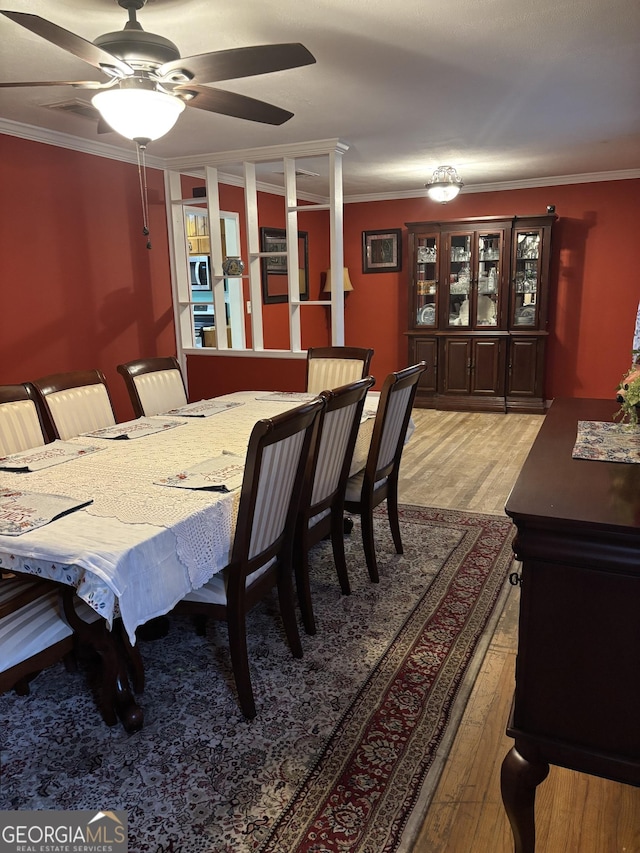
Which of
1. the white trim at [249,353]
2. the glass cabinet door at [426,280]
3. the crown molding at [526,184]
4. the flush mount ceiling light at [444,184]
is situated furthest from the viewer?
the glass cabinet door at [426,280]

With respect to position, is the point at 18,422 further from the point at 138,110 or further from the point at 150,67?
the point at 150,67

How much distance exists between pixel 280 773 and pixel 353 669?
1.82ft

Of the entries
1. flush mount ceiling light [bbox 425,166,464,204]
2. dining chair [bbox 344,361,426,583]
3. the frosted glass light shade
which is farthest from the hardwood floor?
flush mount ceiling light [bbox 425,166,464,204]

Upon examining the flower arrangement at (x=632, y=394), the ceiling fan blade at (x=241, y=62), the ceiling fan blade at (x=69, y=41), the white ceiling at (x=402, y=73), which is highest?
the white ceiling at (x=402, y=73)

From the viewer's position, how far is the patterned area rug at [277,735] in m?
1.61

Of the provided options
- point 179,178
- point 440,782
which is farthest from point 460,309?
point 440,782

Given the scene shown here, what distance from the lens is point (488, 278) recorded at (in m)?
6.71

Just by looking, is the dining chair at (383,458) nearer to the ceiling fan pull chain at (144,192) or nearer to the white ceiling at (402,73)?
the white ceiling at (402,73)

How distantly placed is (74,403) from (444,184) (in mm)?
3641

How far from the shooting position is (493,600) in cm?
275

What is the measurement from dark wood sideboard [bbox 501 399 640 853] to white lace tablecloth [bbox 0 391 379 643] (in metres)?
0.92

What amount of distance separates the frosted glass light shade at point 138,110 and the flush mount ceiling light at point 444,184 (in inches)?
133

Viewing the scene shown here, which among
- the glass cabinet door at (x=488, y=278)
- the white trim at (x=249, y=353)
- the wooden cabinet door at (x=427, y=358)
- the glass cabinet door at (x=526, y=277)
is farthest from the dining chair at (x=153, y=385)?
the glass cabinet door at (x=526, y=277)

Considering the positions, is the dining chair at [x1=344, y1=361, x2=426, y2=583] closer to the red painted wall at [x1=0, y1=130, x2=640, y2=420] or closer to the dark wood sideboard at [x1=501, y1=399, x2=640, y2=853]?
the dark wood sideboard at [x1=501, y1=399, x2=640, y2=853]
